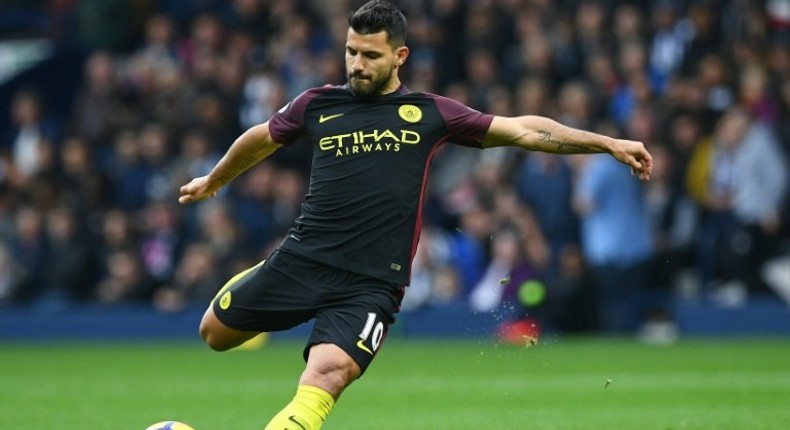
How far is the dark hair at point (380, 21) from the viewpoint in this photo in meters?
7.45

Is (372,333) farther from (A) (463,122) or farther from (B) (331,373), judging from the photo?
(A) (463,122)

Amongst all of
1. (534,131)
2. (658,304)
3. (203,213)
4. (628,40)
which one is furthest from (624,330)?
(534,131)

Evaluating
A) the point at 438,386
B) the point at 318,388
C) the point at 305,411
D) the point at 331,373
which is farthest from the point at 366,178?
the point at 438,386

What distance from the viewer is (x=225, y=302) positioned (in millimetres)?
7730

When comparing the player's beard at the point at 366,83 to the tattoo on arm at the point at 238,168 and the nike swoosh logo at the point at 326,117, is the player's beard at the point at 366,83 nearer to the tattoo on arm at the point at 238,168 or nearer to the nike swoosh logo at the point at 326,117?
the nike swoosh logo at the point at 326,117

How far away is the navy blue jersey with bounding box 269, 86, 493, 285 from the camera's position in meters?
7.53

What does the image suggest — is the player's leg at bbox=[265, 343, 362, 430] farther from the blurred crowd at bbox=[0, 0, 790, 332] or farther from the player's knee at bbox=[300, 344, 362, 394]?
the blurred crowd at bbox=[0, 0, 790, 332]

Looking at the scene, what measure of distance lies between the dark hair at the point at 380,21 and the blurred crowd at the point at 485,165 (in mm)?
9051

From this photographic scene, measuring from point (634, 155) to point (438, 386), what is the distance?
5.69 meters

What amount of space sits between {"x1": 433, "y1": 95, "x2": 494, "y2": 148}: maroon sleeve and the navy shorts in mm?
835

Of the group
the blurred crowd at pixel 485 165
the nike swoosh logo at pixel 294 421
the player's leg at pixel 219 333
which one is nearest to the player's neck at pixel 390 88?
the player's leg at pixel 219 333

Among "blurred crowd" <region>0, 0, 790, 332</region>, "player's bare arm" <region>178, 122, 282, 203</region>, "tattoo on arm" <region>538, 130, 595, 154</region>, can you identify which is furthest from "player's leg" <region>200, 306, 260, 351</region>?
"blurred crowd" <region>0, 0, 790, 332</region>

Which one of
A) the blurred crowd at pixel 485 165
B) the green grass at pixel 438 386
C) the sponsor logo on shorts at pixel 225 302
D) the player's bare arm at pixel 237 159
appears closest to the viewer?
the sponsor logo on shorts at pixel 225 302

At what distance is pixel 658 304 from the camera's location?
56.0ft
